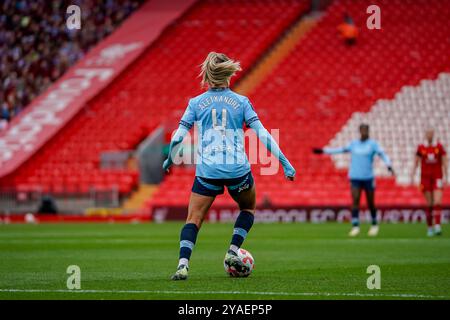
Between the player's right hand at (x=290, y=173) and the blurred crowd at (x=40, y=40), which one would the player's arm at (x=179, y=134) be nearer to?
the player's right hand at (x=290, y=173)

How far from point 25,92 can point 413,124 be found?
16.9 meters

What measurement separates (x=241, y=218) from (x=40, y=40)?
33.8 metres

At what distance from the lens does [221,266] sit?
1318 cm

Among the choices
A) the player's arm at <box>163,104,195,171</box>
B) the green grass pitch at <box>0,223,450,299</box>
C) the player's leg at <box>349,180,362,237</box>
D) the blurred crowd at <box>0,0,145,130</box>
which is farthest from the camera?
the blurred crowd at <box>0,0,145,130</box>

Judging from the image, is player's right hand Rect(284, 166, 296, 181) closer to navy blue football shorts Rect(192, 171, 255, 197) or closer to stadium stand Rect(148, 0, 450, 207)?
navy blue football shorts Rect(192, 171, 255, 197)

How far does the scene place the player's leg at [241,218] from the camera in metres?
10.9

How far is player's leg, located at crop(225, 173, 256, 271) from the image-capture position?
10.9 metres

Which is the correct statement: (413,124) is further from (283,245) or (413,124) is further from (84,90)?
(283,245)

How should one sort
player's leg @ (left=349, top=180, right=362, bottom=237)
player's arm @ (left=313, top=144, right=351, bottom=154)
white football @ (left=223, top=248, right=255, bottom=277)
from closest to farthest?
white football @ (left=223, top=248, right=255, bottom=277), player's arm @ (left=313, top=144, right=351, bottom=154), player's leg @ (left=349, top=180, right=362, bottom=237)

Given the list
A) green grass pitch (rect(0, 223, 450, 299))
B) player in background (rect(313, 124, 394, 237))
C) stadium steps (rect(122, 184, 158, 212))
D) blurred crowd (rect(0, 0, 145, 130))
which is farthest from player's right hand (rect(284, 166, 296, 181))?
blurred crowd (rect(0, 0, 145, 130))

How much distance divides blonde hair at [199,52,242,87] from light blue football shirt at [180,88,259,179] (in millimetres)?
123

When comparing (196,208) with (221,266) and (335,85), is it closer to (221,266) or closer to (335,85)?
(221,266)

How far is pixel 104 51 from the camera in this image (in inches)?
1720
